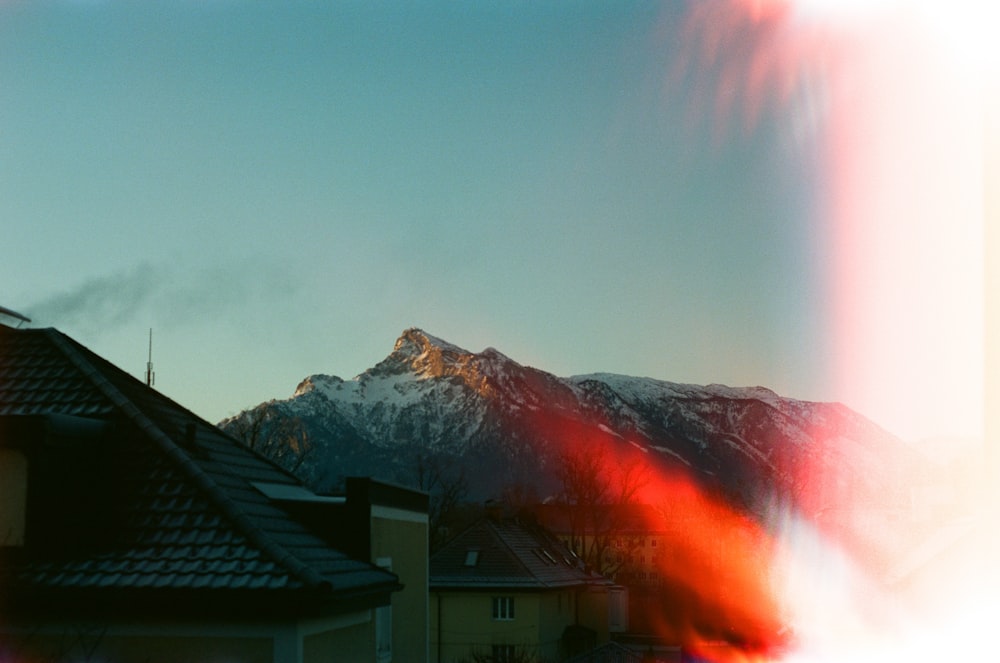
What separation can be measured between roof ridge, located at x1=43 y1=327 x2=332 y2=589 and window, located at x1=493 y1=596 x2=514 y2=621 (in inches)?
1378

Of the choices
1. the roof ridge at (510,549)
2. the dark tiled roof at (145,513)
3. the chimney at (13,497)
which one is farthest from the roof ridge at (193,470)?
the roof ridge at (510,549)

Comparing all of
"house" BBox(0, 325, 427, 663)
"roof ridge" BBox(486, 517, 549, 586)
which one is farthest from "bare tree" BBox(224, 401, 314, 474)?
"house" BBox(0, 325, 427, 663)

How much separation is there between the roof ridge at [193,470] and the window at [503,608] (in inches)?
1378

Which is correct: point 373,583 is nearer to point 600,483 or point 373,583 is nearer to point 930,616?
point 930,616

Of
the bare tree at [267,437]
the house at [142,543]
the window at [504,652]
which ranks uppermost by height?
the bare tree at [267,437]

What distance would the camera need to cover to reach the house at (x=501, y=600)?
47938 mm

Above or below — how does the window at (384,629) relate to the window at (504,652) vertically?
above

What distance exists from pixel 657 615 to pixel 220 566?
72319 millimetres

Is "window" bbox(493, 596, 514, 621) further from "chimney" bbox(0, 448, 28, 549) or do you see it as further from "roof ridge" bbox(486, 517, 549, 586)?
"chimney" bbox(0, 448, 28, 549)

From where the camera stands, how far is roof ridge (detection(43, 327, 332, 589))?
12.2 meters

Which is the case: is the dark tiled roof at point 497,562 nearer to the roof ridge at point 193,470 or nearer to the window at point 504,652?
the window at point 504,652

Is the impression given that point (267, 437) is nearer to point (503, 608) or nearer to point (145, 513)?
point (503, 608)

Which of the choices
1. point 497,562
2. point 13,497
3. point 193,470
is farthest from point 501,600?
point 13,497

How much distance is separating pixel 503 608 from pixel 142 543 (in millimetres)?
37182
